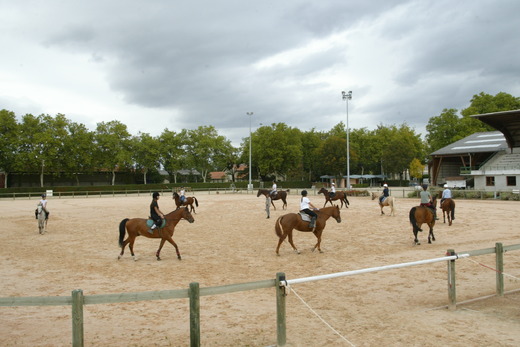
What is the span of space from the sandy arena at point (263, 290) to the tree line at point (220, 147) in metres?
52.4

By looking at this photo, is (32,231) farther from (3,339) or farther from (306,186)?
(306,186)

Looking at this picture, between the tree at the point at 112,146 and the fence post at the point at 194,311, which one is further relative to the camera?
the tree at the point at 112,146

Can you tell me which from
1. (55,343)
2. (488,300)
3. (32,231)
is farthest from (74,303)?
(32,231)

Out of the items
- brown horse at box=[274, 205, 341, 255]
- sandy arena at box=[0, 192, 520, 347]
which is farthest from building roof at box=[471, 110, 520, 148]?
brown horse at box=[274, 205, 341, 255]

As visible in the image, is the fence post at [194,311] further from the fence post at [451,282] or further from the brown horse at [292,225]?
the brown horse at [292,225]

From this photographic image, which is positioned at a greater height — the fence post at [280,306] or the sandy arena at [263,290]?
the fence post at [280,306]

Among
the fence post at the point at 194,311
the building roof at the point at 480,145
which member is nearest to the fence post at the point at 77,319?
the fence post at the point at 194,311

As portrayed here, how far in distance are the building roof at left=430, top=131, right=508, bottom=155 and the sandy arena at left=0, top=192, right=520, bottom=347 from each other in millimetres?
42603

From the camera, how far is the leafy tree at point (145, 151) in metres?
75.5

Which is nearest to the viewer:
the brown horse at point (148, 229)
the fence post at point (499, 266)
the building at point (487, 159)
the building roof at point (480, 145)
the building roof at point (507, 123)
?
the fence post at point (499, 266)

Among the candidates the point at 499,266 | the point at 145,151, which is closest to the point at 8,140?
the point at 145,151

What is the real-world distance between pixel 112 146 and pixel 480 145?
6372 centimetres

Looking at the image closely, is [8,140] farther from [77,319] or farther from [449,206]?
[77,319]

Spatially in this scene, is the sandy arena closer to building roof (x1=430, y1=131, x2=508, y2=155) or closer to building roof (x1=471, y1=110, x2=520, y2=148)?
building roof (x1=471, y1=110, x2=520, y2=148)
